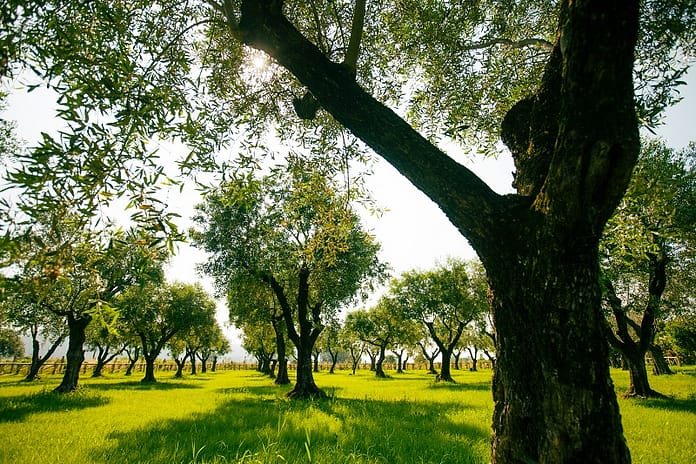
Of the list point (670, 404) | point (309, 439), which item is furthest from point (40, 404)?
point (670, 404)

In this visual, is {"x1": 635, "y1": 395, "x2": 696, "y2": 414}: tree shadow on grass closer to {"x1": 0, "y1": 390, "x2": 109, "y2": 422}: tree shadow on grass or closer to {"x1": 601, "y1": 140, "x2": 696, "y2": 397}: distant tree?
{"x1": 601, "y1": 140, "x2": 696, "y2": 397}: distant tree

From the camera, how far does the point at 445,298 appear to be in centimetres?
4316

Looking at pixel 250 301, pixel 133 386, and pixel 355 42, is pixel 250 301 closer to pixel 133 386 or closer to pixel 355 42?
pixel 133 386

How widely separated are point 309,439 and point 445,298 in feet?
128

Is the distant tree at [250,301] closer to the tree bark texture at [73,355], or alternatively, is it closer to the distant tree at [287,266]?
the distant tree at [287,266]

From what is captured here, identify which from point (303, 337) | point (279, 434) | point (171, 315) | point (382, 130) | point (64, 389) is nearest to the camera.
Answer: point (382, 130)

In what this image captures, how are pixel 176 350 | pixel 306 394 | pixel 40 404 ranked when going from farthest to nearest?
1. pixel 176 350
2. pixel 306 394
3. pixel 40 404

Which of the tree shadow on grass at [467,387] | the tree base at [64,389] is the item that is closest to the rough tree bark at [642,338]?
the tree shadow on grass at [467,387]

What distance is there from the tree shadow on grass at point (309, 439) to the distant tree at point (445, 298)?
29.2 m

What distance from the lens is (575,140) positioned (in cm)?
297

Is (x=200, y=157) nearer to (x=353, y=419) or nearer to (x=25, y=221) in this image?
(x=25, y=221)

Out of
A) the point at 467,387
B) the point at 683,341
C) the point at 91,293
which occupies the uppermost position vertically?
the point at 91,293

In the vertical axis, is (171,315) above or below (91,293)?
above

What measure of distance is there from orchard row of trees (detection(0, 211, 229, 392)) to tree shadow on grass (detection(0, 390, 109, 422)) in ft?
14.9
